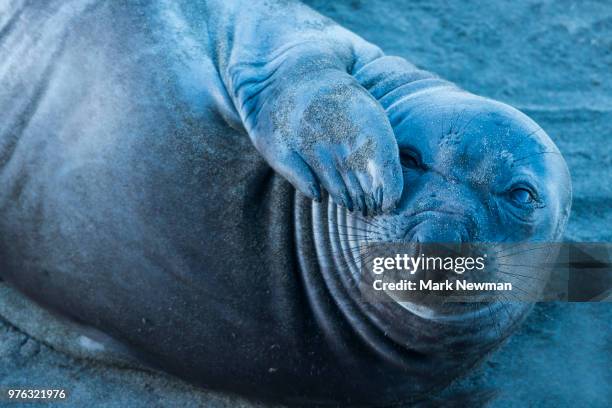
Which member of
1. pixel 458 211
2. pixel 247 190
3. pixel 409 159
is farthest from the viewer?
pixel 247 190

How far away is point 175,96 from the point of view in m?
2.31

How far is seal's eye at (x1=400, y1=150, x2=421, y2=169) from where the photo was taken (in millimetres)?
2062

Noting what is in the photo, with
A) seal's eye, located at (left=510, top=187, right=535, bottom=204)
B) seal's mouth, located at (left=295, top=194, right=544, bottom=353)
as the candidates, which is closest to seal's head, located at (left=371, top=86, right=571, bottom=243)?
seal's eye, located at (left=510, top=187, right=535, bottom=204)

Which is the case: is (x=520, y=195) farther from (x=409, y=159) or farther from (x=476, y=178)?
(x=409, y=159)

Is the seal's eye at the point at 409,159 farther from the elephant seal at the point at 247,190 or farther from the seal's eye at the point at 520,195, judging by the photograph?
the seal's eye at the point at 520,195

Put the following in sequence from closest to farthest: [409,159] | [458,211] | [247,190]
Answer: [458,211] → [409,159] → [247,190]

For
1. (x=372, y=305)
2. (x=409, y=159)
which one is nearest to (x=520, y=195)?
(x=409, y=159)

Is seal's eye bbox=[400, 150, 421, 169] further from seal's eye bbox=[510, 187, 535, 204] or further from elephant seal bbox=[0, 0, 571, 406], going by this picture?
seal's eye bbox=[510, 187, 535, 204]

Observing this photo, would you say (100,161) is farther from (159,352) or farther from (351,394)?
(351,394)

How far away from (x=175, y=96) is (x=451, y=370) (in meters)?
1.04

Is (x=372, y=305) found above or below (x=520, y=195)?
below

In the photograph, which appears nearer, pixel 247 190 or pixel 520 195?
pixel 520 195

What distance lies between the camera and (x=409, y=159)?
208cm

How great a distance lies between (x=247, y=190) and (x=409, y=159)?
0.44 metres
